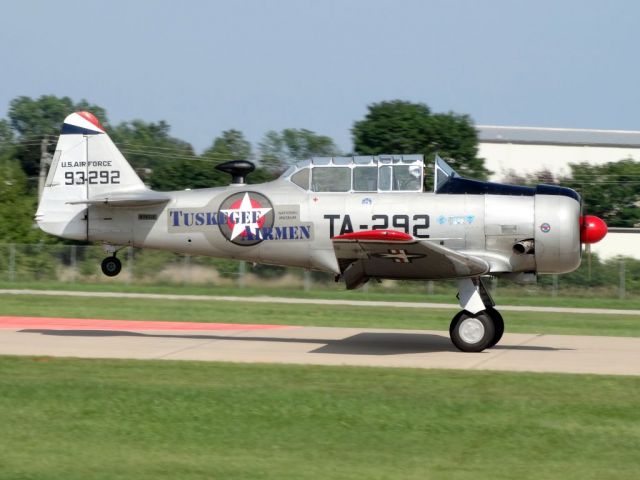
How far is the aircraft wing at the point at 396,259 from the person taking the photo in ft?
46.6

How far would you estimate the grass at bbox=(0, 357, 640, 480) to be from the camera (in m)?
8.68

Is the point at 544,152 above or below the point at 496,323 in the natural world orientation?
above

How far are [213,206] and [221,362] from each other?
3.04 m

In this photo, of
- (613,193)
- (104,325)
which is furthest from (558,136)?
(104,325)

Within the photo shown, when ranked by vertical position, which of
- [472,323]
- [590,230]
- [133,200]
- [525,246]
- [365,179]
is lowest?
[472,323]

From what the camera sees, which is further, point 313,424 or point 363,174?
point 363,174

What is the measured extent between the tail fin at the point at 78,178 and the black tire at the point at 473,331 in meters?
5.82

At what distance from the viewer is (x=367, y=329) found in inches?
783

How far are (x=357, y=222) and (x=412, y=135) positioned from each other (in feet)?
126

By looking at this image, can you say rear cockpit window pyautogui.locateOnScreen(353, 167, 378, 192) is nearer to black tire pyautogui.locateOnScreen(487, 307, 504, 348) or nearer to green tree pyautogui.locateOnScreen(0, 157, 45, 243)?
black tire pyautogui.locateOnScreen(487, 307, 504, 348)

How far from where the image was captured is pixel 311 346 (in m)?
16.6

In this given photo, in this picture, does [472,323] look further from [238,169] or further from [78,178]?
[78,178]

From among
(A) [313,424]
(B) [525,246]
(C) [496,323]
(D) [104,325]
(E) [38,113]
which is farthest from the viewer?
(E) [38,113]

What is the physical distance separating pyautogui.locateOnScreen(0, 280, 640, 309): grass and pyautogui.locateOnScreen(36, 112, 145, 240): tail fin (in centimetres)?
1545
